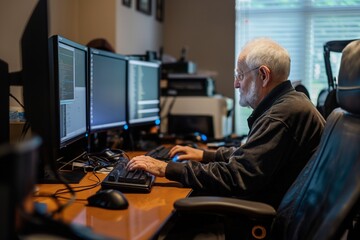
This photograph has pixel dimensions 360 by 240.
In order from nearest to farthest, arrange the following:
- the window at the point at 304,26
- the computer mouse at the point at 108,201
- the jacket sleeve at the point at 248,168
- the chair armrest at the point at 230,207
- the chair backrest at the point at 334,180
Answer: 1. the chair backrest at the point at 334,180
2. the computer mouse at the point at 108,201
3. the chair armrest at the point at 230,207
4. the jacket sleeve at the point at 248,168
5. the window at the point at 304,26

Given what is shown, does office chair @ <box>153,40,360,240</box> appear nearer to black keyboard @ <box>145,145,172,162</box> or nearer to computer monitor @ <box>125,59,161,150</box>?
black keyboard @ <box>145,145,172,162</box>

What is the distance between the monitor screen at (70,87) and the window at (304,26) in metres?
2.16

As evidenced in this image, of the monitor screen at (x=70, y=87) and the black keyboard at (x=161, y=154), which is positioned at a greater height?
the monitor screen at (x=70, y=87)

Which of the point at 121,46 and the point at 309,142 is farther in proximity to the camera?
the point at 121,46

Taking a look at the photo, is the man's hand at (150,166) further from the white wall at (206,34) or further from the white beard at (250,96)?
the white wall at (206,34)

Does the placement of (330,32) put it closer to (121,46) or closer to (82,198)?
(121,46)

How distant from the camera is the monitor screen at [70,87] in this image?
1483 millimetres

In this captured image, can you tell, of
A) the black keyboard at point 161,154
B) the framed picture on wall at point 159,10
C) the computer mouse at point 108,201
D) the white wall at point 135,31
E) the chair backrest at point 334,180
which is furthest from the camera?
the framed picture on wall at point 159,10

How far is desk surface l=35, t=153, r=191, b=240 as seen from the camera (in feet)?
3.48

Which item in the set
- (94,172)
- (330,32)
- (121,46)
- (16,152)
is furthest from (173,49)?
(16,152)

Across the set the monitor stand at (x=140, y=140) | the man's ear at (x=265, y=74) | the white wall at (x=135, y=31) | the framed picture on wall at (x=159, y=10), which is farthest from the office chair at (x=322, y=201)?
the framed picture on wall at (x=159, y=10)

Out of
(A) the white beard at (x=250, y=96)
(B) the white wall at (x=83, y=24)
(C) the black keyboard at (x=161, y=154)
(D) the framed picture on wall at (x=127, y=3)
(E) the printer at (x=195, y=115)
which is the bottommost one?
(C) the black keyboard at (x=161, y=154)

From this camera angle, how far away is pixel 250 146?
1.48 m

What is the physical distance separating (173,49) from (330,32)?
4.70 ft
